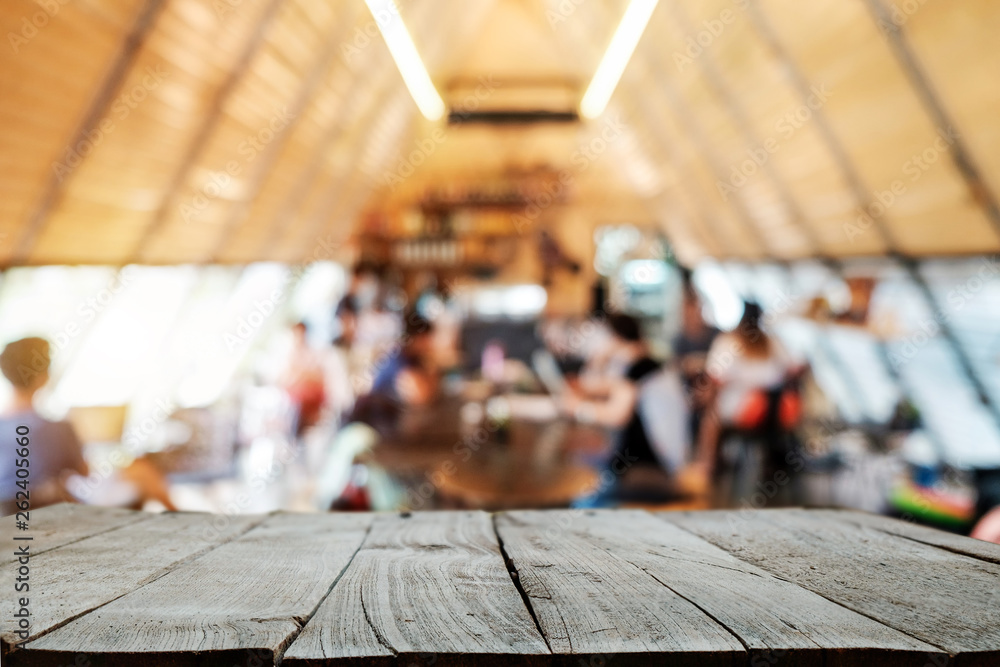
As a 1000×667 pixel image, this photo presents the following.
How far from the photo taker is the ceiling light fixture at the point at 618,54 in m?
4.10

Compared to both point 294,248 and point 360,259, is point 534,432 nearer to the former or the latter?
point 294,248

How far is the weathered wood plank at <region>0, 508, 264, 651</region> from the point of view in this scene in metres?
0.65

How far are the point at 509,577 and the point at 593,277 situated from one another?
10455 millimetres

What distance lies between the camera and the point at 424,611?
25.5 inches

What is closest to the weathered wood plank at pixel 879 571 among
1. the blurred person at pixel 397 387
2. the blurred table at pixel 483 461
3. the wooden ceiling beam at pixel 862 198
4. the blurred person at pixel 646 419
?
the blurred table at pixel 483 461

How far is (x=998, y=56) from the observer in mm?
3070

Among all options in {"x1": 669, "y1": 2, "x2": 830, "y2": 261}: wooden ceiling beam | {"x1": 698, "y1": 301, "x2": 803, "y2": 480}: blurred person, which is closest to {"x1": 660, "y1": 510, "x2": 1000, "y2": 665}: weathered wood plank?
{"x1": 698, "y1": 301, "x2": 803, "y2": 480}: blurred person

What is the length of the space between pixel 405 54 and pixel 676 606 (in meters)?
4.86

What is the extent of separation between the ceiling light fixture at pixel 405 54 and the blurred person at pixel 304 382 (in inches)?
92.2

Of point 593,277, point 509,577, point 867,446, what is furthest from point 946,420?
point 509,577

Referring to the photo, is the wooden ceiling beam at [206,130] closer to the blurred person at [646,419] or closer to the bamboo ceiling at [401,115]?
the bamboo ceiling at [401,115]

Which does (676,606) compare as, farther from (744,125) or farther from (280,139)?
(744,125)

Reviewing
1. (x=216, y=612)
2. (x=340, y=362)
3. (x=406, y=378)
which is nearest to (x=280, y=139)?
(x=340, y=362)

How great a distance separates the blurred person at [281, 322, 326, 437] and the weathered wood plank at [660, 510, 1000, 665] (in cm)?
500
